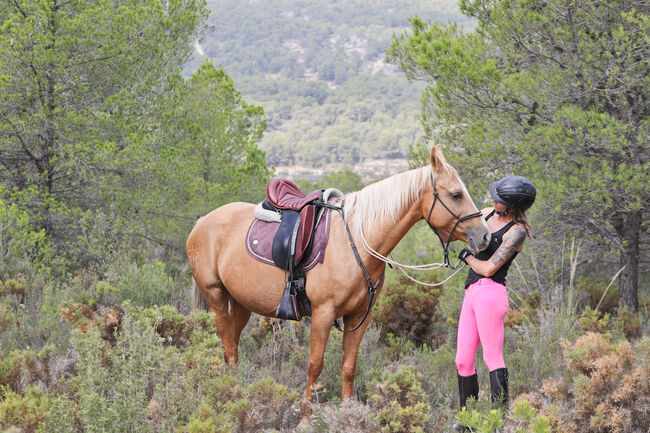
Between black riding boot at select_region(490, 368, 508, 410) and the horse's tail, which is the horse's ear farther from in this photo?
the horse's tail

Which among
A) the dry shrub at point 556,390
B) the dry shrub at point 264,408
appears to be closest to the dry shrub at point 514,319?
the dry shrub at point 556,390

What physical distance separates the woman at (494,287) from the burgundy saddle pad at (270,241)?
988mm

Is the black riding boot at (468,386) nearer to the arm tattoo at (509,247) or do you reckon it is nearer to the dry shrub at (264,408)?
the arm tattoo at (509,247)

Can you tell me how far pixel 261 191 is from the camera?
12.9 meters

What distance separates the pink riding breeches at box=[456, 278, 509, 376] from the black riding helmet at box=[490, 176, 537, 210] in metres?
0.55

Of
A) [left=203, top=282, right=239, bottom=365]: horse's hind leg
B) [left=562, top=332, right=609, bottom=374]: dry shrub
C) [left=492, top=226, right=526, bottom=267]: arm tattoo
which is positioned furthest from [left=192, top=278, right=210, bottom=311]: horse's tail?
[left=562, top=332, right=609, bottom=374]: dry shrub

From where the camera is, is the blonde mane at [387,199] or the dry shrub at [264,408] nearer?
the dry shrub at [264,408]

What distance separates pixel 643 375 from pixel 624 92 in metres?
4.55

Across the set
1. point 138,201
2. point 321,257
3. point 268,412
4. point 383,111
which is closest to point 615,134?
point 321,257

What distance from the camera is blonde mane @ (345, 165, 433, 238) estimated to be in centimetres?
341

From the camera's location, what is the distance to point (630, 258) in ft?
23.1

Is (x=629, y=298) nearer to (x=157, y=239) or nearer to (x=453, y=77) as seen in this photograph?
(x=453, y=77)

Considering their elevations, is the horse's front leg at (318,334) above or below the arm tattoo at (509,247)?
below

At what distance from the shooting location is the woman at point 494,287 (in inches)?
128
